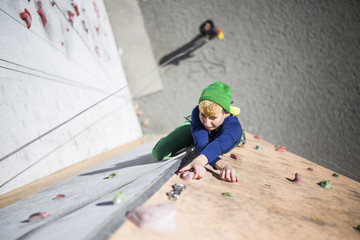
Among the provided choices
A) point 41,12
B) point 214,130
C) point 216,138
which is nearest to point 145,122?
point 41,12

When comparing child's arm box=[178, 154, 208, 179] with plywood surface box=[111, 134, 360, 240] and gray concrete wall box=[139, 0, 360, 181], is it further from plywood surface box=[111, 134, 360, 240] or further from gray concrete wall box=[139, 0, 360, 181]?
gray concrete wall box=[139, 0, 360, 181]

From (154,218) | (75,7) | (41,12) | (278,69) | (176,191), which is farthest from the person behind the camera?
(278,69)

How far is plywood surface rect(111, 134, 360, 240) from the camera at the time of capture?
83 cm

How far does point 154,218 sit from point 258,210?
0.54 meters

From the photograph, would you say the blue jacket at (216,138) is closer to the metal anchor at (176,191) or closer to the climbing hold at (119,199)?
the metal anchor at (176,191)

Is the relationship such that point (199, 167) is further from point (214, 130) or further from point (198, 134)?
point (214, 130)

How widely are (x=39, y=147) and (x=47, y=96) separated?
18.4 inches

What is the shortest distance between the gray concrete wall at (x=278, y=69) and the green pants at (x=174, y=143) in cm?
225

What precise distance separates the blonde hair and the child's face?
0.02m

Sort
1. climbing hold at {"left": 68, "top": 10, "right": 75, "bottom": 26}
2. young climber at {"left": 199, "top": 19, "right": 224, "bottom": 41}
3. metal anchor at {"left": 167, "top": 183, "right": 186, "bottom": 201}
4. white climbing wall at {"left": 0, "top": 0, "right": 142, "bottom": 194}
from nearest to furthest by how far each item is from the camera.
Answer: metal anchor at {"left": 167, "top": 183, "right": 186, "bottom": 201} < white climbing wall at {"left": 0, "top": 0, "right": 142, "bottom": 194} < climbing hold at {"left": 68, "top": 10, "right": 75, "bottom": 26} < young climber at {"left": 199, "top": 19, "right": 224, "bottom": 41}

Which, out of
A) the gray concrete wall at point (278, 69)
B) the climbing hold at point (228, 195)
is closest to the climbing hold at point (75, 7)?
the gray concrete wall at point (278, 69)

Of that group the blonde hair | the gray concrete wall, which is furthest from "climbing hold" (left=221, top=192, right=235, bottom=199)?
the gray concrete wall

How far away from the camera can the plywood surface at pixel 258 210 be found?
0.83 metres

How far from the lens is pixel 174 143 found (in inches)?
71.2
